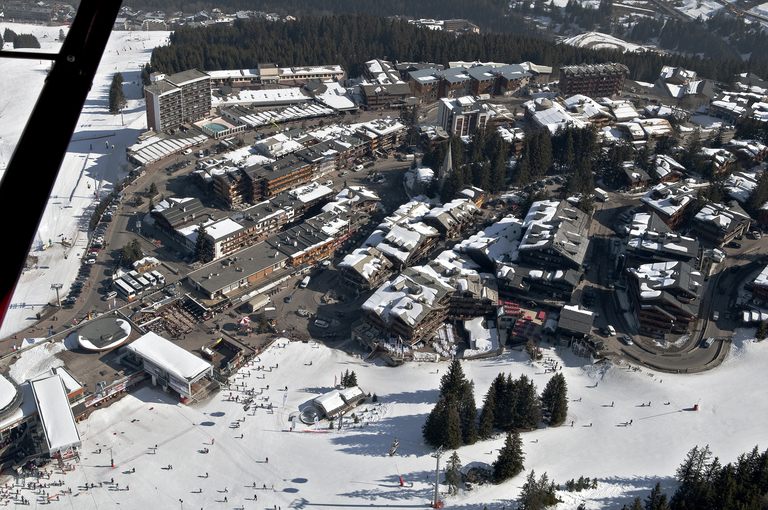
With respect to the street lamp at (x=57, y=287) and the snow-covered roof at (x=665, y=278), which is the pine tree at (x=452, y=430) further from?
the street lamp at (x=57, y=287)

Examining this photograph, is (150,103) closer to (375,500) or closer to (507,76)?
(507,76)

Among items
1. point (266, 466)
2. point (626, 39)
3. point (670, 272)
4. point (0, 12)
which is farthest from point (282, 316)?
point (626, 39)

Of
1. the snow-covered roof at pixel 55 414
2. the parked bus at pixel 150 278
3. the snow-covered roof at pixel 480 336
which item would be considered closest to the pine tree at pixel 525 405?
the snow-covered roof at pixel 480 336

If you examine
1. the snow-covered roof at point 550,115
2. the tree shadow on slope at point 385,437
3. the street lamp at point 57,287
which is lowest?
the tree shadow on slope at point 385,437

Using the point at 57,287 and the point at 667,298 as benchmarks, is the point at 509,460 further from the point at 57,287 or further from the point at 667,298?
the point at 57,287

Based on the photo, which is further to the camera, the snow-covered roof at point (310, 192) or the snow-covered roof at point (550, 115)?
the snow-covered roof at point (550, 115)

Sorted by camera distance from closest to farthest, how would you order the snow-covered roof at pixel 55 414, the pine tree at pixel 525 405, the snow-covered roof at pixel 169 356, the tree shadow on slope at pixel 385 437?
the snow-covered roof at pixel 55 414 → the tree shadow on slope at pixel 385 437 → the pine tree at pixel 525 405 → the snow-covered roof at pixel 169 356

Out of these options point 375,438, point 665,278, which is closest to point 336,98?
point 665,278

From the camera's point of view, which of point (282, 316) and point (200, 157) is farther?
point (200, 157)
